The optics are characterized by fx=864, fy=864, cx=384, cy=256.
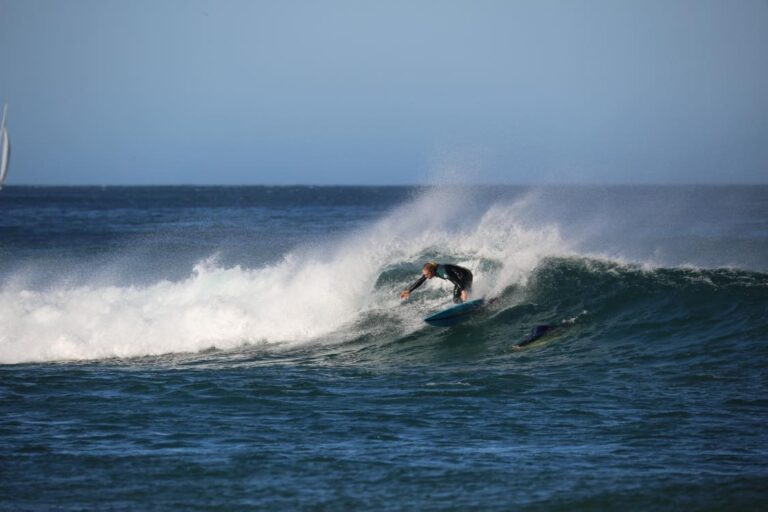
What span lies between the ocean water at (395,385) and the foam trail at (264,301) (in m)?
0.06

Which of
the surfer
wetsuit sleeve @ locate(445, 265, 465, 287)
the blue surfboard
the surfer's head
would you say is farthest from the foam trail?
the surfer's head

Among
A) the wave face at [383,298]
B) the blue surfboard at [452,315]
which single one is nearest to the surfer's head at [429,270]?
the blue surfboard at [452,315]

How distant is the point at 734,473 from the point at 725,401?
9.01 feet

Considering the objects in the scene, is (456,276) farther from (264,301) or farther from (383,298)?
(264,301)

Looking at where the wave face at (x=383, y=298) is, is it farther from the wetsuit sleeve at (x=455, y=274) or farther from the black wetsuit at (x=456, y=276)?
the wetsuit sleeve at (x=455, y=274)

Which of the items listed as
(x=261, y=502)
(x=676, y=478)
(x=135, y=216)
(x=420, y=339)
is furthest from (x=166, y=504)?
(x=135, y=216)

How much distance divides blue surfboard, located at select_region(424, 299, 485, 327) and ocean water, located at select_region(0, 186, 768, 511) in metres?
0.23

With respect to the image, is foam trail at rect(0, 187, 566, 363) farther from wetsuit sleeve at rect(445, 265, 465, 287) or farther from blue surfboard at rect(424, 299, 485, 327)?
wetsuit sleeve at rect(445, 265, 465, 287)

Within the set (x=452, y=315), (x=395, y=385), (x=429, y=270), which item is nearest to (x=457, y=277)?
(x=452, y=315)

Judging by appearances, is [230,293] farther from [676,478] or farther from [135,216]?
[135,216]

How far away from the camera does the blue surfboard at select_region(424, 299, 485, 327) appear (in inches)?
636

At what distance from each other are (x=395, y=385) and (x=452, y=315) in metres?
4.14

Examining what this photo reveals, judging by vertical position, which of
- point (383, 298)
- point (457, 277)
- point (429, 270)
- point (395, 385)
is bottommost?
point (395, 385)

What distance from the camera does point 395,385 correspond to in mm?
12352
